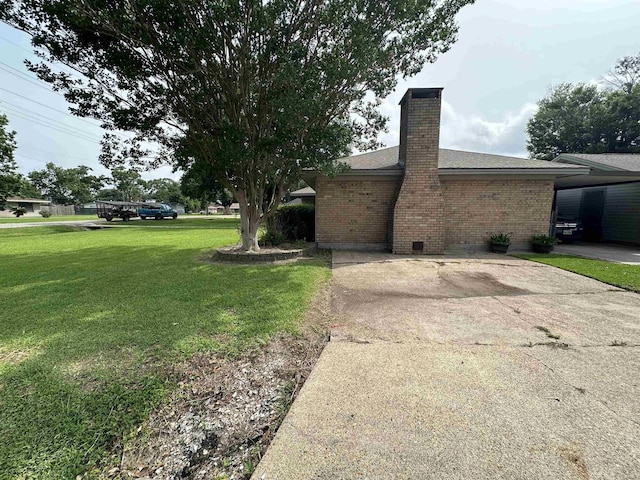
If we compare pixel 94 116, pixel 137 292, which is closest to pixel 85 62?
pixel 94 116

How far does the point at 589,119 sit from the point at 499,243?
25120mm

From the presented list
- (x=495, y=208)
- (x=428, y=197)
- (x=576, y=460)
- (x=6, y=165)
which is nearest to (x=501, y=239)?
(x=495, y=208)

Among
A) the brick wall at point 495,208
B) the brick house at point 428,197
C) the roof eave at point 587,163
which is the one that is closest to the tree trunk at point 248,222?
the brick house at point 428,197

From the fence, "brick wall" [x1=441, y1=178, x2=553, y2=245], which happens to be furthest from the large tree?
the fence

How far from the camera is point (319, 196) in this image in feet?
29.9

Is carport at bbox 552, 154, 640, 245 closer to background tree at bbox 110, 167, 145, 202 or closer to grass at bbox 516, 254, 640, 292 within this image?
grass at bbox 516, 254, 640, 292

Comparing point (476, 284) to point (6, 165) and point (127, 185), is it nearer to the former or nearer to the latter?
point (6, 165)

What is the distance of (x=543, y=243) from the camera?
8.50 m

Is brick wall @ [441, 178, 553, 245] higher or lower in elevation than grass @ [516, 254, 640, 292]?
higher

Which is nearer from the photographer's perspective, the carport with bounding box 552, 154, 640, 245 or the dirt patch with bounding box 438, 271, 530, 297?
the dirt patch with bounding box 438, 271, 530, 297

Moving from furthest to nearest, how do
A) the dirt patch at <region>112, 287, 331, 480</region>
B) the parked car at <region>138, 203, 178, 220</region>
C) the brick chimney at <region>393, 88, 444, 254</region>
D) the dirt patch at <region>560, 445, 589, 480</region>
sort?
the parked car at <region>138, 203, 178, 220</region>, the brick chimney at <region>393, 88, 444, 254</region>, the dirt patch at <region>112, 287, 331, 480</region>, the dirt patch at <region>560, 445, 589, 480</region>

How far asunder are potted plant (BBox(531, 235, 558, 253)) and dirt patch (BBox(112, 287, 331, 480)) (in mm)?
9092

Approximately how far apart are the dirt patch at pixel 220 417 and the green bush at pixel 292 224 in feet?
22.9

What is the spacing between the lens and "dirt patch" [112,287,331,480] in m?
1.63
